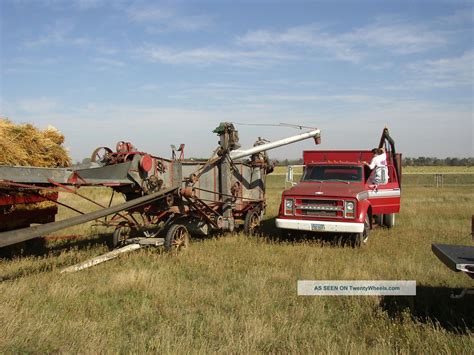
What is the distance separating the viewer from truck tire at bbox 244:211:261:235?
11637mm

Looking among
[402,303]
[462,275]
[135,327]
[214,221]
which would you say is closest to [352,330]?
[402,303]

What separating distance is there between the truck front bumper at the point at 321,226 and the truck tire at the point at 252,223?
160 cm

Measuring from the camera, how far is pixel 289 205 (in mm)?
10328

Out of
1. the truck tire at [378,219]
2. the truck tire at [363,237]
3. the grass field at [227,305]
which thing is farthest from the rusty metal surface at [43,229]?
the truck tire at [378,219]

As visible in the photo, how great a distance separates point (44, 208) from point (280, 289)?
211 inches

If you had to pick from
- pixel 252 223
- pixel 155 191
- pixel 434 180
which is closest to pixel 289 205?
pixel 252 223

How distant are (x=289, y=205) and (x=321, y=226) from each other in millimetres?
956

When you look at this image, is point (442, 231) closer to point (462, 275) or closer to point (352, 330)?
point (462, 275)

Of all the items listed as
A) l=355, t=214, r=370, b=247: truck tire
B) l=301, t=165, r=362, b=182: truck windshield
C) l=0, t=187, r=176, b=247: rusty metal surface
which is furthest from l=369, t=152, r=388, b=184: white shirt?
l=0, t=187, r=176, b=247: rusty metal surface

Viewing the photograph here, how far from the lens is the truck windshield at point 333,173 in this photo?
11.2 meters

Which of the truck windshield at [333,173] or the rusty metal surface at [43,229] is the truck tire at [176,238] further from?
the truck windshield at [333,173]

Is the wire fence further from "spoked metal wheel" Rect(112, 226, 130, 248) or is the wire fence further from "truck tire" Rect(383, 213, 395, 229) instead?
"spoked metal wheel" Rect(112, 226, 130, 248)

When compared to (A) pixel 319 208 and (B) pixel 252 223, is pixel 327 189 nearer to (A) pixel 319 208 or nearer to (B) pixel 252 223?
(A) pixel 319 208

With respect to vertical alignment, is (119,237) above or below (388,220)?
above
